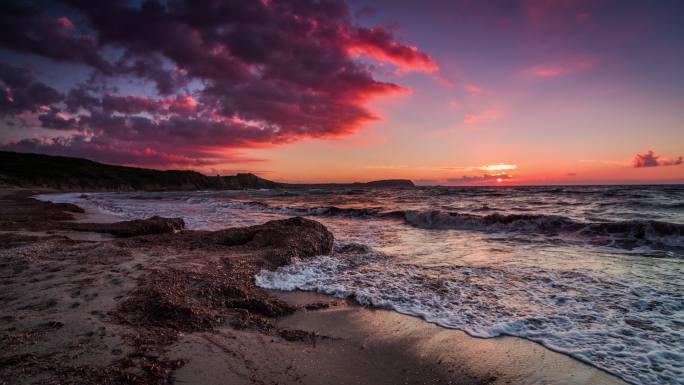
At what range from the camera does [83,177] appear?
7400 centimetres

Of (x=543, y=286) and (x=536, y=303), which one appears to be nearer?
(x=536, y=303)

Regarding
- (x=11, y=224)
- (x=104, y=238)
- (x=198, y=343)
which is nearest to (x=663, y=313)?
(x=198, y=343)

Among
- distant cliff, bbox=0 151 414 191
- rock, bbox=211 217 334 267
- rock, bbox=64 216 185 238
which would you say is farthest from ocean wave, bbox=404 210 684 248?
distant cliff, bbox=0 151 414 191

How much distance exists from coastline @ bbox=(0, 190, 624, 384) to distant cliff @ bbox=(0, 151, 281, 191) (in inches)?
2824

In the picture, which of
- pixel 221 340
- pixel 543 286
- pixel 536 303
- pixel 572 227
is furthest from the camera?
pixel 572 227

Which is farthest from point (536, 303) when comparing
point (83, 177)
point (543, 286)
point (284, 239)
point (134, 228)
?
point (83, 177)

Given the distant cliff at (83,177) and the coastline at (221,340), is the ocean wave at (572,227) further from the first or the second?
the distant cliff at (83,177)

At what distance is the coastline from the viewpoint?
292 centimetres

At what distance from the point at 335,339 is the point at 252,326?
1.00 m

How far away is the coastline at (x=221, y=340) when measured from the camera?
9.57 feet

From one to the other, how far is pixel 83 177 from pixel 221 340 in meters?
90.1

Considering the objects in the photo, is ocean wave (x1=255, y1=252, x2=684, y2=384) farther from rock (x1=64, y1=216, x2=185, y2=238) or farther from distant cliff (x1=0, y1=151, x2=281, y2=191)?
distant cliff (x1=0, y1=151, x2=281, y2=191)

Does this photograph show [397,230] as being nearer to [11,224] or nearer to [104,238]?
[104,238]

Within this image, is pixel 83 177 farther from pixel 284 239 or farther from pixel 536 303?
pixel 536 303
